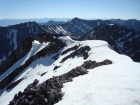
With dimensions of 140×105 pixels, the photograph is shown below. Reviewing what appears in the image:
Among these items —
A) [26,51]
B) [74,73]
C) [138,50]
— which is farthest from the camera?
[138,50]

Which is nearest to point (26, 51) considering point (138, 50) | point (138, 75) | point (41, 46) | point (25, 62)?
point (41, 46)

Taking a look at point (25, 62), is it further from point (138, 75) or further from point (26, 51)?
point (138, 75)

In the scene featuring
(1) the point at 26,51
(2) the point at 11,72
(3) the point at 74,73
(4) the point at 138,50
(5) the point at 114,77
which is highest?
(5) the point at 114,77

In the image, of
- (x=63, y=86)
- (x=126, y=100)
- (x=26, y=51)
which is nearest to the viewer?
(x=126, y=100)

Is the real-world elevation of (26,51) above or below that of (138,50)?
above

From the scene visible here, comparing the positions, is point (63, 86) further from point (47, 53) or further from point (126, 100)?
point (47, 53)

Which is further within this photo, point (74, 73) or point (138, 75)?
point (74, 73)

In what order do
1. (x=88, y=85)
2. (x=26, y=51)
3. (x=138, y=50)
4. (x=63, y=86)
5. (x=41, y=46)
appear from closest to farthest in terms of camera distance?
(x=88, y=85), (x=63, y=86), (x=41, y=46), (x=26, y=51), (x=138, y=50)

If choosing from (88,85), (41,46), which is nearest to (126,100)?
(88,85)

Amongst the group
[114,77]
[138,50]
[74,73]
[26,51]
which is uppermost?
[114,77]
